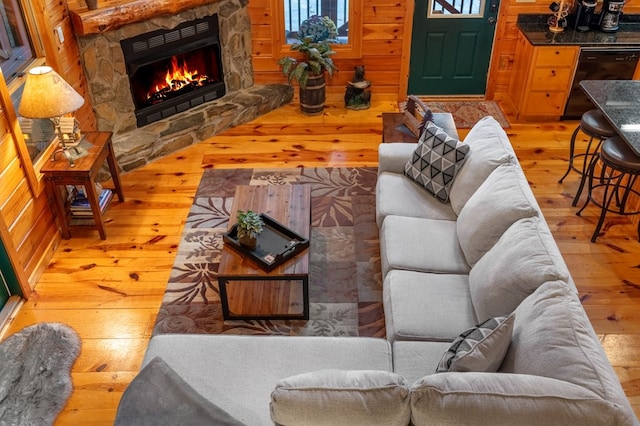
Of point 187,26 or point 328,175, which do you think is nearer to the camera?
point 328,175

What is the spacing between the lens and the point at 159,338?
2848mm

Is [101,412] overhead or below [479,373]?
below

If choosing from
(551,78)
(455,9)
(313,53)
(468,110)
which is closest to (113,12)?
(313,53)

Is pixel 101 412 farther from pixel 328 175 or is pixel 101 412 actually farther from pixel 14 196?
pixel 328 175

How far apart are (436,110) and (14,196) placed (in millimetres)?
4082

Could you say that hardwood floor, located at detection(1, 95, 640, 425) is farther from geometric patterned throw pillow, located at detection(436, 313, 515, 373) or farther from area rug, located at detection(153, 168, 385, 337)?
geometric patterned throw pillow, located at detection(436, 313, 515, 373)

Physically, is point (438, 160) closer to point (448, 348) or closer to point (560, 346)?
point (448, 348)

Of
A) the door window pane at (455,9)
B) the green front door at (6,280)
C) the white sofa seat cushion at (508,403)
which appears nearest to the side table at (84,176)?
the green front door at (6,280)

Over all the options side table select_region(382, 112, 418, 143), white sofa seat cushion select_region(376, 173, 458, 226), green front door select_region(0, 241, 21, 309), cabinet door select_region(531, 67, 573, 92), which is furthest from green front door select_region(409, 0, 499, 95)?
green front door select_region(0, 241, 21, 309)

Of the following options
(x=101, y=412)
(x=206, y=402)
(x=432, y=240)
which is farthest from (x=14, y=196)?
(x=432, y=240)

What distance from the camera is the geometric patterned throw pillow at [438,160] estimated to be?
371cm

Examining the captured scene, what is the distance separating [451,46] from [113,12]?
3.34 metres

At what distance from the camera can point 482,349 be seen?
7.59ft

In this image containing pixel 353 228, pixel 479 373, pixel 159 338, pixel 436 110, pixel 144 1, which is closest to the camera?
pixel 479 373
